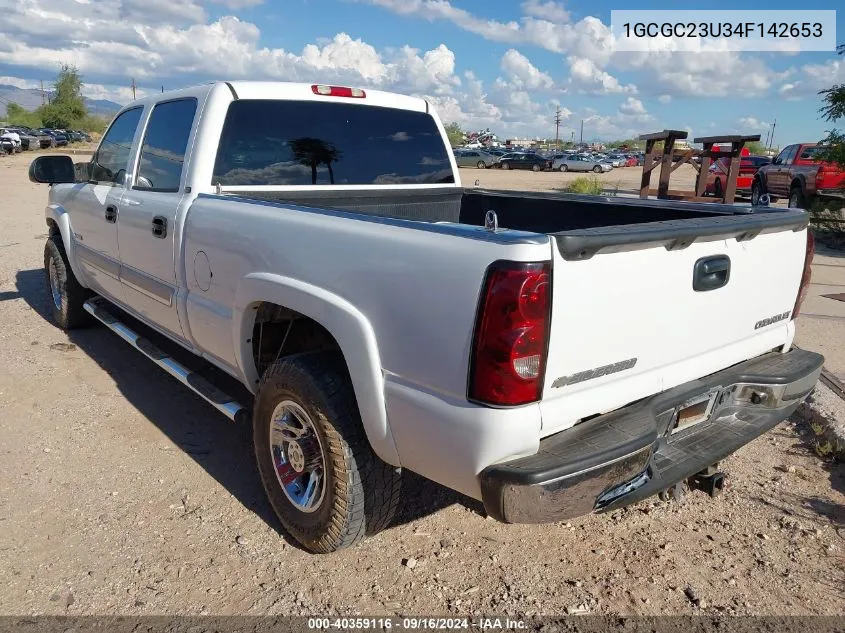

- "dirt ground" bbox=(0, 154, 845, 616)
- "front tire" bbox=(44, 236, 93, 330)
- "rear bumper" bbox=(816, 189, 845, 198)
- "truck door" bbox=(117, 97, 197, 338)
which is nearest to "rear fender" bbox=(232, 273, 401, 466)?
"dirt ground" bbox=(0, 154, 845, 616)

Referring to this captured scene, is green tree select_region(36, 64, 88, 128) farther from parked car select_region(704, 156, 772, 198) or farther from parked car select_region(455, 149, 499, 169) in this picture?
parked car select_region(704, 156, 772, 198)

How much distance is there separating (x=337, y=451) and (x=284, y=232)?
0.93m

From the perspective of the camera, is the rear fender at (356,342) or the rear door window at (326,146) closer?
the rear fender at (356,342)

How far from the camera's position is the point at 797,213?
301 cm

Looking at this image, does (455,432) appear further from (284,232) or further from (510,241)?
(284,232)

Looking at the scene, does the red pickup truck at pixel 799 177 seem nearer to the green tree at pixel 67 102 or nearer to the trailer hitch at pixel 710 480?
the trailer hitch at pixel 710 480

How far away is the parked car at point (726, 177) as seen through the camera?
65.7 feet

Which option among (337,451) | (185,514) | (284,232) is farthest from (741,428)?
(185,514)

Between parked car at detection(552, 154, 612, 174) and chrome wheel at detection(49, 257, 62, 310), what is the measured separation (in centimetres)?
4637

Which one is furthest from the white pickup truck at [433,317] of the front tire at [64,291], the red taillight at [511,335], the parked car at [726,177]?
the parked car at [726,177]

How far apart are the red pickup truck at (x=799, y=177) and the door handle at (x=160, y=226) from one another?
13.9 meters

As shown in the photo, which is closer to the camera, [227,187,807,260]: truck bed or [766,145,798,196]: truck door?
[227,187,807,260]: truck bed

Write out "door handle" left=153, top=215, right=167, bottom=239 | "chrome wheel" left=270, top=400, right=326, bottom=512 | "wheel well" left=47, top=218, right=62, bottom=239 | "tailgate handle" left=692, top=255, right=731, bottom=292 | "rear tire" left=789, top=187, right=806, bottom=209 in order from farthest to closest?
1. "rear tire" left=789, top=187, right=806, bottom=209
2. "wheel well" left=47, top=218, right=62, bottom=239
3. "door handle" left=153, top=215, right=167, bottom=239
4. "chrome wheel" left=270, top=400, right=326, bottom=512
5. "tailgate handle" left=692, top=255, right=731, bottom=292

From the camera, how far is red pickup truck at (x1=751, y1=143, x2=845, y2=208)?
15047 mm
